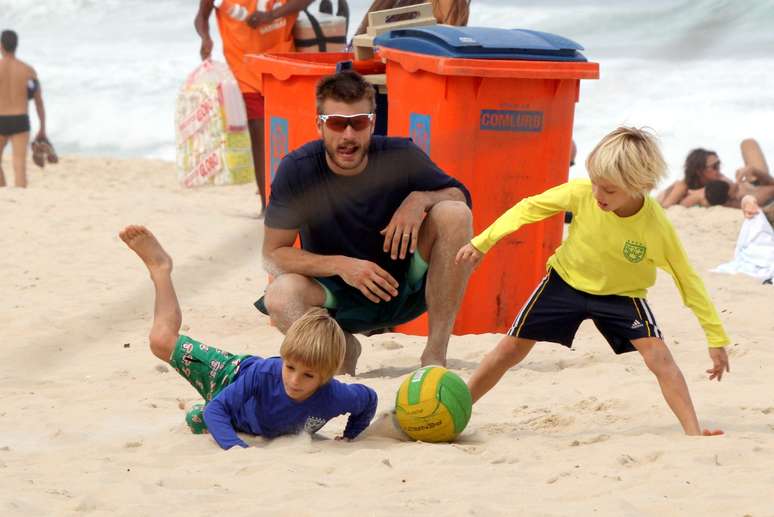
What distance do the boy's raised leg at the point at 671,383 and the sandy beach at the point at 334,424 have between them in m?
0.10

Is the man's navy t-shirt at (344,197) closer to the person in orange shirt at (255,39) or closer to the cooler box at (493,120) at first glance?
the cooler box at (493,120)

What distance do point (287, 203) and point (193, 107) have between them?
4575mm

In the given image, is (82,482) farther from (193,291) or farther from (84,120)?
(84,120)

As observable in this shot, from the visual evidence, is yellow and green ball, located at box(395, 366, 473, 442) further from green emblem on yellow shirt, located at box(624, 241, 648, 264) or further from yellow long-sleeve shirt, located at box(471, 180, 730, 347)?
green emblem on yellow shirt, located at box(624, 241, 648, 264)

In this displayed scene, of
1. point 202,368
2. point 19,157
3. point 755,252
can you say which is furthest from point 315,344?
point 19,157

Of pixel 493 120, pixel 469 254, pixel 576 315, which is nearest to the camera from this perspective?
pixel 469 254

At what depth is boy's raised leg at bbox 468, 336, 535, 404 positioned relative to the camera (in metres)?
4.20

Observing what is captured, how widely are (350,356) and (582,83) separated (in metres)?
16.4

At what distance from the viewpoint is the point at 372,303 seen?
498cm

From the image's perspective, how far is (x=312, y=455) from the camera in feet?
12.0

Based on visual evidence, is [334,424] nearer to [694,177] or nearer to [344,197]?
[344,197]

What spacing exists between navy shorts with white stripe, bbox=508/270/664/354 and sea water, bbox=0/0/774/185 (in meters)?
6.83

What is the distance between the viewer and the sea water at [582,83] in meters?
16.8

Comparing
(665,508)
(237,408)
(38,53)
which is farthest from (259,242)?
(38,53)
